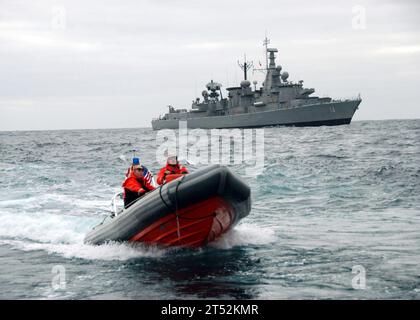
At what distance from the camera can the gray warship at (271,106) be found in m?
65.9

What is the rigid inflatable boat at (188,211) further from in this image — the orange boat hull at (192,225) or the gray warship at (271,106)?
the gray warship at (271,106)

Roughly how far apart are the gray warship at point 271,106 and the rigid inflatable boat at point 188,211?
57.4 m

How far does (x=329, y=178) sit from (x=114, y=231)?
10418 mm

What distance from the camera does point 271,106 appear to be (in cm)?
6819

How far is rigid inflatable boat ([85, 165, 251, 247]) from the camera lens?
26.6ft

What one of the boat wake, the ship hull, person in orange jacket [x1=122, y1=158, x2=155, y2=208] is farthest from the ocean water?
the ship hull

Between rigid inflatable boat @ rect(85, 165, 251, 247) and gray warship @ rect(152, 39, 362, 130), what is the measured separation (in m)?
57.4

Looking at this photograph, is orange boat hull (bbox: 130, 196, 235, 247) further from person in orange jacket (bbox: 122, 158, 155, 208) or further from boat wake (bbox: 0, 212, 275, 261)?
person in orange jacket (bbox: 122, 158, 155, 208)

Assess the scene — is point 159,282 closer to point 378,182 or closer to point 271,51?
point 378,182

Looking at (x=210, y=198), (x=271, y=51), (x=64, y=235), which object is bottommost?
(x=64, y=235)

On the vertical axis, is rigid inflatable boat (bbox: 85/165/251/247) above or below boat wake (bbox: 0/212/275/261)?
above

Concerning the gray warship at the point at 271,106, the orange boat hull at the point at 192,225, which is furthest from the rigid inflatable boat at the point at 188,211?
the gray warship at the point at 271,106
